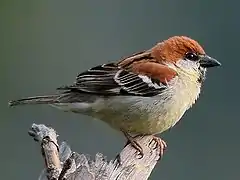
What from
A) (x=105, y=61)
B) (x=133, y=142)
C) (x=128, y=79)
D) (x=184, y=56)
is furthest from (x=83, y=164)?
(x=105, y=61)

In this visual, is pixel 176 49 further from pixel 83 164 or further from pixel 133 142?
pixel 83 164

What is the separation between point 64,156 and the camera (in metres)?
4.66

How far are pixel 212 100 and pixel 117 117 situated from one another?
2.94 metres

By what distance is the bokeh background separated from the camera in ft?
24.6

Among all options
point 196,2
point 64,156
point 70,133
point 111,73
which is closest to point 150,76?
point 111,73

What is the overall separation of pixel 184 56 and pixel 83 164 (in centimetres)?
121

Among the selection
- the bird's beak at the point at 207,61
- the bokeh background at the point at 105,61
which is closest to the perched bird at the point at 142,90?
the bird's beak at the point at 207,61

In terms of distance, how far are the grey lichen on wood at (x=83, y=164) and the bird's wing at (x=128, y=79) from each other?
437 mm

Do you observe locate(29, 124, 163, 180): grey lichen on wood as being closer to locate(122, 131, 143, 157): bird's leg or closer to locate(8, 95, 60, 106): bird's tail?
locate(122, 131, 143, 157): bird's leg

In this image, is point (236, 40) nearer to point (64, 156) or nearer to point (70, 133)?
point (70, 133)

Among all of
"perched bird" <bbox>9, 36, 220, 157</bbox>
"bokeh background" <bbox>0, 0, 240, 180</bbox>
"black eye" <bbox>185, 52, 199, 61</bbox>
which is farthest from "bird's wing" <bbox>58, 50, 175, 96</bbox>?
"bokeh background" <bbox>0, 0, 240, 180</bbox>

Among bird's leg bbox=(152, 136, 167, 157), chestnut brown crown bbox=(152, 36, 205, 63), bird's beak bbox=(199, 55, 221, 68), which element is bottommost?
bird's leg bbox=(152, 136, 167, 157)

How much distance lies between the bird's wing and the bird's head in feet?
0.21

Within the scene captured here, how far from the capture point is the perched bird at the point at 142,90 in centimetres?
525
